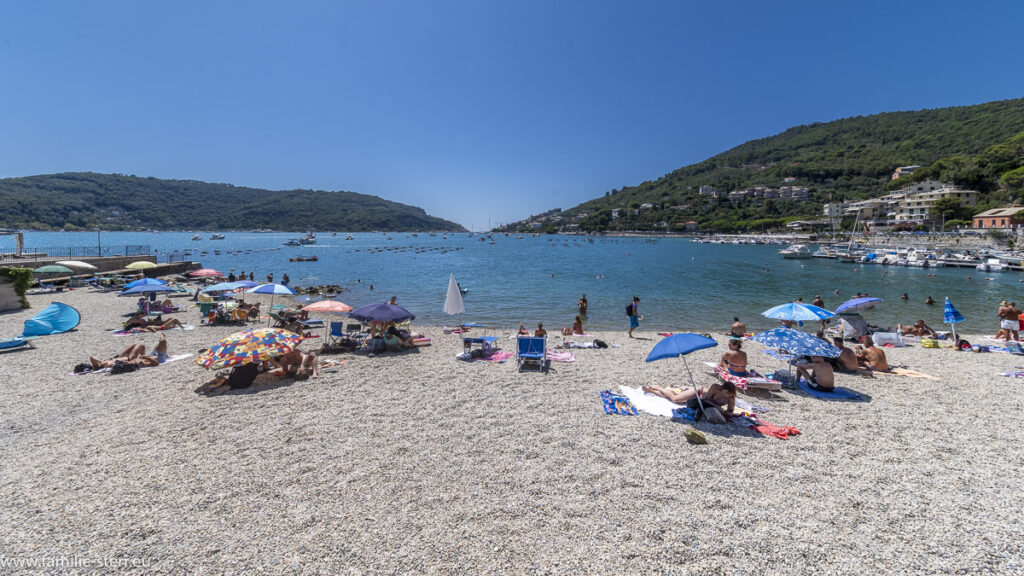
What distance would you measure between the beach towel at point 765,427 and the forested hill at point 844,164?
12225 centimetres

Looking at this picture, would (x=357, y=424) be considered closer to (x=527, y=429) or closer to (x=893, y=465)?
(x=527, y=429)

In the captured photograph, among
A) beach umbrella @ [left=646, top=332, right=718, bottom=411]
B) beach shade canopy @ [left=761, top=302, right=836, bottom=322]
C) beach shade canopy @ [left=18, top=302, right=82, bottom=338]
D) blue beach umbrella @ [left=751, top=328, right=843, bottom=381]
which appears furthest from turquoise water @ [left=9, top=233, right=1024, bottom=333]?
beach shade canopy @ [left=18, top=302, right=82, bottom=338]

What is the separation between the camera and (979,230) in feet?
209

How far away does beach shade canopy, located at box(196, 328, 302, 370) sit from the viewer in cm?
762

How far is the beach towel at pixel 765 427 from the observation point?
6.20 m

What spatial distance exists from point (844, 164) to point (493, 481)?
195979 millimetres

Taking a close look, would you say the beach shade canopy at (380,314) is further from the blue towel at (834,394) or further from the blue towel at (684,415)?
the blue towel at (834,394)

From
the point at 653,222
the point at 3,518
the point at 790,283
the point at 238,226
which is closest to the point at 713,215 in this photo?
the point at 653,222

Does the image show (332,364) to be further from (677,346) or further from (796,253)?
(796,253)

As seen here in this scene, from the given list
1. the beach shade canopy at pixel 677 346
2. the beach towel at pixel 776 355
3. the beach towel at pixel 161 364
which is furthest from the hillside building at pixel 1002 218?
the beach towel at pixel 161 364

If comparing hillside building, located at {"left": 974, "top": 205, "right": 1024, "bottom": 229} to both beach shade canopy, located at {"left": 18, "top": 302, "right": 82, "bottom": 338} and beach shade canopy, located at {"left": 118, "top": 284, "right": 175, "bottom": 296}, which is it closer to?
beach shade canopy, located at {"left": 118, "top": 284, "right": 175, "bottom": 296}

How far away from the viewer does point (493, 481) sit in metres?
4.89

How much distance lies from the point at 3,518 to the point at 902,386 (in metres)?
14.2

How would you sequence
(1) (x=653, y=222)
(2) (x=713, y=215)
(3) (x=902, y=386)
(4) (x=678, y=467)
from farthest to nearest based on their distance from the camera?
(1) (x=653, y=222) → (2) (x=713, y=215) → (3) (x=902, y=386) → (4) (x=678, y=467)
